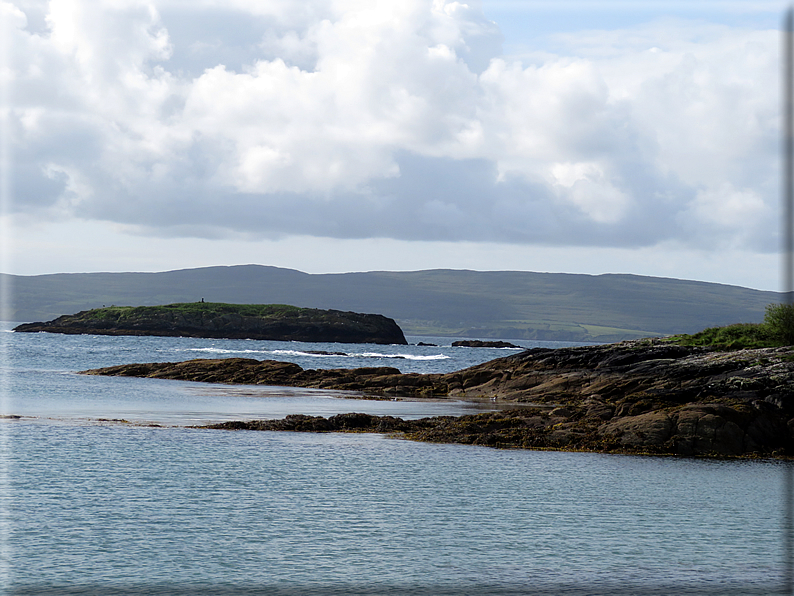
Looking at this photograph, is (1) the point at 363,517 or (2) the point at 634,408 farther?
(2) the point at 634,408

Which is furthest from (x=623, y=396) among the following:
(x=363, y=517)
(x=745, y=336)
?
(x=363, y=517)

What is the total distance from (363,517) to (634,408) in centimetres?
2047

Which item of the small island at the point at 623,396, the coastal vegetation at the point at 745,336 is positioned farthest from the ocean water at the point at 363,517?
the coastal vegetation at the point at 745,336

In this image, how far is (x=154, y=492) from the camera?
21312 mm

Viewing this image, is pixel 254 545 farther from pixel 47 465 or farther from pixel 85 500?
pixel 47 465

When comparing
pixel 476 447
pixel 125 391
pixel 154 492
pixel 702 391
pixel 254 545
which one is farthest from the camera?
pixel 125 391

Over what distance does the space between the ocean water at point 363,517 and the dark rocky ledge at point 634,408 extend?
5.75ft

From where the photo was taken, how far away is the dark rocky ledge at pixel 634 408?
30703 mm

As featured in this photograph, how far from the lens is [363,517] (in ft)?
63.5

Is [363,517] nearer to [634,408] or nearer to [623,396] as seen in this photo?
[634,408]

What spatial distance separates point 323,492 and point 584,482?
7942mm

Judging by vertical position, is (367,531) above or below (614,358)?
below

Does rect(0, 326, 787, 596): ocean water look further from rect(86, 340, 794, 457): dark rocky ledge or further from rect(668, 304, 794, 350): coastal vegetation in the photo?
rect(668, 304, 794, 350): coastal vegetation

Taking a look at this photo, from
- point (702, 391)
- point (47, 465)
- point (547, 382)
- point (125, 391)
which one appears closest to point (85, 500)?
point (47, 465)
